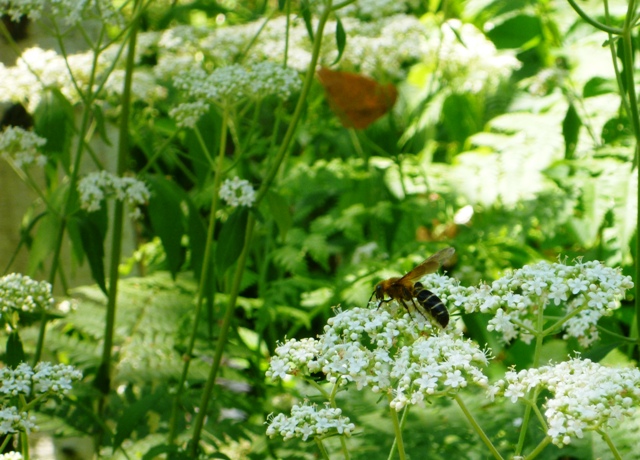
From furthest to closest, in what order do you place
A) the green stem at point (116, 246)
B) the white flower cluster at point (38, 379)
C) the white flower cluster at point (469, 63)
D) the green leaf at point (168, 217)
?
1. the white flower cluster at point (469, 63)
2. the green stem at point (116, 246)
3. the green leaf at point (168, 217)
4. the white flower cluster at point (38, 379)

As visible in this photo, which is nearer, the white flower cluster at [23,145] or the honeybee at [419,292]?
the honeybee at [419,292]

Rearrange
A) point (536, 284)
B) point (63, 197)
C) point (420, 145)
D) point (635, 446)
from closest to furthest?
point (536, 284)
point (635, 446)
point (63, 197)
point (420, 145)

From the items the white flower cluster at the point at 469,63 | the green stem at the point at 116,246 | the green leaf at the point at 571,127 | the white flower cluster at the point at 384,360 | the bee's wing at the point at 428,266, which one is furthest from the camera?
the white flower cluster at the point at 469,63

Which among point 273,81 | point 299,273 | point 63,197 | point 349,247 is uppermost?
point 273,81

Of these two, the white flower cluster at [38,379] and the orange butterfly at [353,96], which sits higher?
the orange butterfly at [353,96]

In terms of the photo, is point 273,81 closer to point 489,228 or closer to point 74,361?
point 74,361

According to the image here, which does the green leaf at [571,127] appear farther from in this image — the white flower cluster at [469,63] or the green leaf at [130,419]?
the green leaf at [130,419]

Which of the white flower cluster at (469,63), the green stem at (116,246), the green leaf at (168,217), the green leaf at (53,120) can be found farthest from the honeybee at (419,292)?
the white flower cluster at (469,63)

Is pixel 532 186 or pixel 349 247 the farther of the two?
pixel 349 247

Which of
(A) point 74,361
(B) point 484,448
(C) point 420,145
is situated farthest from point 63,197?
(C) point 420,145
